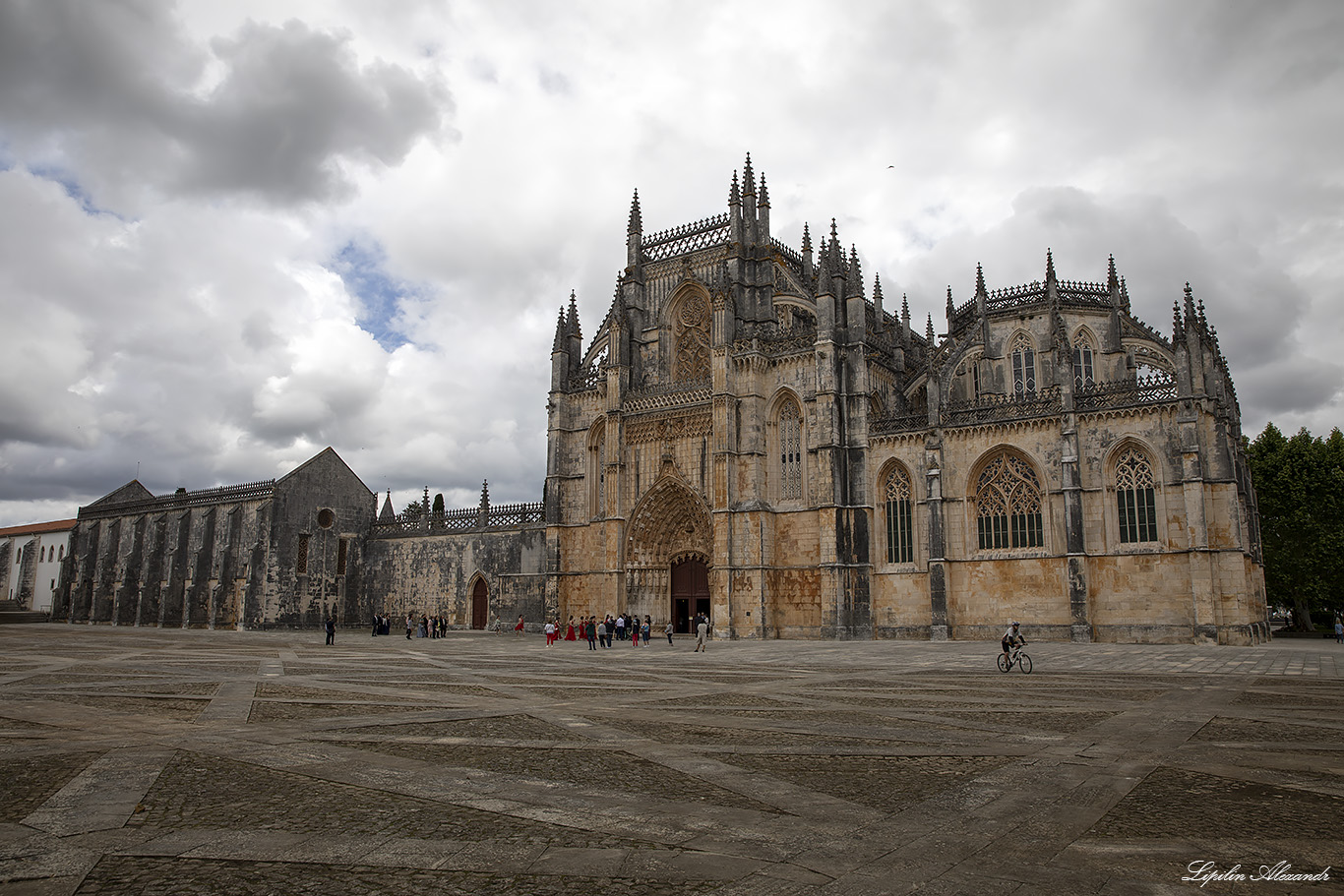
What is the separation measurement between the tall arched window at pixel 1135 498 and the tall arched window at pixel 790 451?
12532 millimetres

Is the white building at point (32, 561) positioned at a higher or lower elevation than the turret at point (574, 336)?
lower

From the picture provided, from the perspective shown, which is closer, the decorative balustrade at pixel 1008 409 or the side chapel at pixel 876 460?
the side chapel at pixel 876 460

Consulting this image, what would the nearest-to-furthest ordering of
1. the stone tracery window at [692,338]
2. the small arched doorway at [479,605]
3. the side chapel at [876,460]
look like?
the side chapel at [876,460]
the stone tracery window at [692,338]
the small arched doorway at [479,605]

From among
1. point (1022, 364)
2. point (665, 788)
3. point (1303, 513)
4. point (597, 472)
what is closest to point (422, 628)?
point (597, 472)

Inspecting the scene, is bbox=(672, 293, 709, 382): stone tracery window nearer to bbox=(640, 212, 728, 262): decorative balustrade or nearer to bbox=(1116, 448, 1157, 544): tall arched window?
bbox=(640, 212, 728, 262): decorative balustrade

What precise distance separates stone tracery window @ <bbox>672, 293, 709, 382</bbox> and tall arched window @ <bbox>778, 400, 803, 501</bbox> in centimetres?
516

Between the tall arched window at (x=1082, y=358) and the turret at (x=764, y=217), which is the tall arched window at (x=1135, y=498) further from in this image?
the turret at (x=764, y=217)

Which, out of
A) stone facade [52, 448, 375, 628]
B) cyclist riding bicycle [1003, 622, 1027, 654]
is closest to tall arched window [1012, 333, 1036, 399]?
cyclist riding bicycle [1003, 622, 1027, 654]

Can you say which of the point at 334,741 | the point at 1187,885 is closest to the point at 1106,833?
the point at 1187,885

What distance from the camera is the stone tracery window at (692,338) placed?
138 ft

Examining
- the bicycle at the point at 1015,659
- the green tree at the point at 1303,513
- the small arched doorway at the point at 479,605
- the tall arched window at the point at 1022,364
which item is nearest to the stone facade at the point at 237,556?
the small arched doorway at the point at 479,605

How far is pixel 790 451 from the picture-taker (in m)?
38.1

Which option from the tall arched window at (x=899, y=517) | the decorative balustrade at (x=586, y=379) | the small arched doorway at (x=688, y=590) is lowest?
the small arched doorway at (x=688, y=590)

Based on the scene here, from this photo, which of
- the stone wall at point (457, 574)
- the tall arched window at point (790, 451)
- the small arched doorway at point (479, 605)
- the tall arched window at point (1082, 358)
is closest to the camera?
the tall arched window at point (790, 451)
